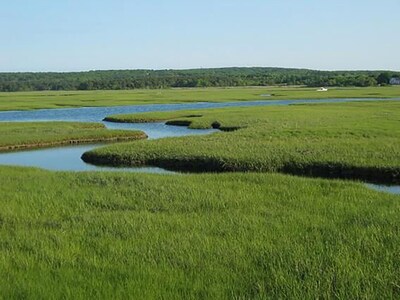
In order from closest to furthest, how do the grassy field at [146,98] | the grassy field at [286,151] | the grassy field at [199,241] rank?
the grassy field at [199,241]
the grassy field at [286,151]
the grassy field at [146,98]

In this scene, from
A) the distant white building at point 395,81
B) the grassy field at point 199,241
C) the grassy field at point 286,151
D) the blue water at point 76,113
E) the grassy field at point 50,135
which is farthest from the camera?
the distant white building at point 395,81

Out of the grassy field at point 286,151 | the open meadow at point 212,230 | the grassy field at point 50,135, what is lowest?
the grassy field at point 50,135

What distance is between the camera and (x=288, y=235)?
35.6 ft

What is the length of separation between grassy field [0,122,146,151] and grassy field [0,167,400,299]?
17.5 meters

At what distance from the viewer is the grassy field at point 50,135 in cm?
3374

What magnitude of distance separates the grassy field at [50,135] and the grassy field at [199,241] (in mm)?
17462

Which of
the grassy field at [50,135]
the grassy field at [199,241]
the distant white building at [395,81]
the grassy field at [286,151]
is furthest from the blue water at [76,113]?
the distant white building at [395,81]

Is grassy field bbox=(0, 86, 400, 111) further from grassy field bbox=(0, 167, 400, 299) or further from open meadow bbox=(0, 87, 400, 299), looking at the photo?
grassy field bbox=(0, 167, 400, 299)

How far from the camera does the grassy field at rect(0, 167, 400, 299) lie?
8.01m

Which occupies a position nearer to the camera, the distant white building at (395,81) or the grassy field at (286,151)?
the grassy field at (286,151)

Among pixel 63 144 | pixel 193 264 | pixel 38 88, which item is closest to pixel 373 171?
pixel 193 264

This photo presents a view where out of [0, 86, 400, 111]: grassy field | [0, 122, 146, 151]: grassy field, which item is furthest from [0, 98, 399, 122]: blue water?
[0, 122, 146, 151]: grassy field

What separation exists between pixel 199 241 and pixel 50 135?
27.5 m

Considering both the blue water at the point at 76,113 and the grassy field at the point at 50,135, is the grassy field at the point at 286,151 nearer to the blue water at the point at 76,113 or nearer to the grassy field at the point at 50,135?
the grassy field at the point at 50,135
